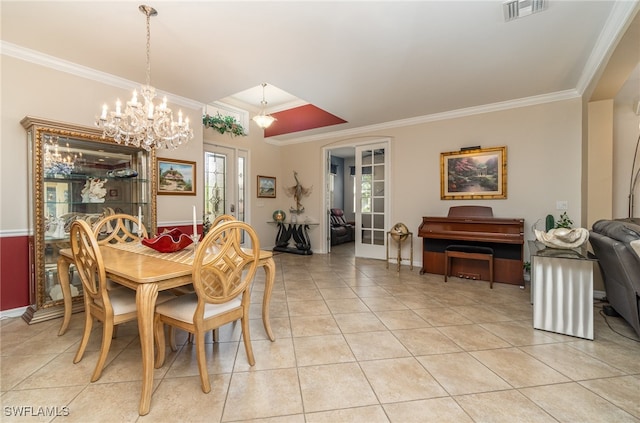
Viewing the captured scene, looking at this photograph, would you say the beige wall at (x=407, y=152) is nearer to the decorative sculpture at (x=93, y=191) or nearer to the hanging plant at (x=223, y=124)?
the hanging plant at (x=223, y=124)

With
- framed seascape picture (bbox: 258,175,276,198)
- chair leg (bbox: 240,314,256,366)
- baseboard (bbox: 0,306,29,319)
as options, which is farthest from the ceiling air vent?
baseboard (bbox: 0,306,29,319)

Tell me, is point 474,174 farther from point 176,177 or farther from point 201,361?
point 176,177

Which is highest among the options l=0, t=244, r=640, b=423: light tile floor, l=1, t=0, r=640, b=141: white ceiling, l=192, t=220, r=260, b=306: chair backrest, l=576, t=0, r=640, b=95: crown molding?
l=1, t=0, r=640, b=141: white ceiling

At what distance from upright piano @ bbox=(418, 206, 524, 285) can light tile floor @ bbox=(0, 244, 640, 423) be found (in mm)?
1013

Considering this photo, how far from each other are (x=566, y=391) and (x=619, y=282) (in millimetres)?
Answer: 1399

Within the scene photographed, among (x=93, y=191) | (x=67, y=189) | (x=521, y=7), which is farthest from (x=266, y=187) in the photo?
(x=521, y=7)

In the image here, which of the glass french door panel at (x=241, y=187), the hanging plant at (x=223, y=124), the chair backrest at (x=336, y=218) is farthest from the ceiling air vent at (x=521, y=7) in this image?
the chair backrest at (x=336, y=218)

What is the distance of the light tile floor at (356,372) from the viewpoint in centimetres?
144

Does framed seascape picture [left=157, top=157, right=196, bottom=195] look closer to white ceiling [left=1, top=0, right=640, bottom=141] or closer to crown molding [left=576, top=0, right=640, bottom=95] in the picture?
white ceiling [left=1, top=0, right=640, bottom=141]

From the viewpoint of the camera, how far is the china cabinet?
254 centimetres

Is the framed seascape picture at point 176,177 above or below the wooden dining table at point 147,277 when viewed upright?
above

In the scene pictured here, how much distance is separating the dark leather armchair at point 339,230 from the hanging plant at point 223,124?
10.8ft

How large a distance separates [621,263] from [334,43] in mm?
2889


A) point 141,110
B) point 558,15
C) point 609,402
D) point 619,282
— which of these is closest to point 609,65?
point 558,15
